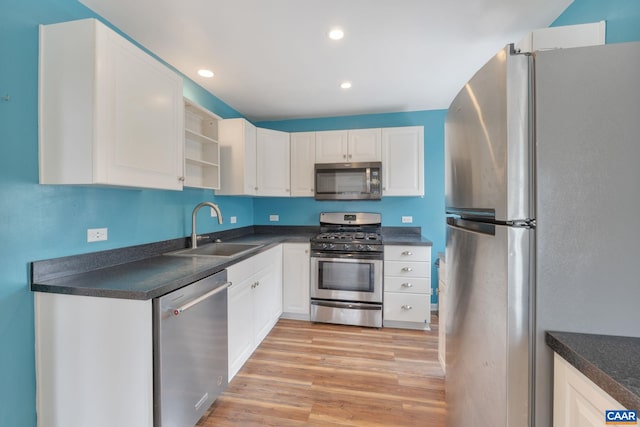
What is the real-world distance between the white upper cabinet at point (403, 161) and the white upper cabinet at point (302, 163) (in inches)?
35.7

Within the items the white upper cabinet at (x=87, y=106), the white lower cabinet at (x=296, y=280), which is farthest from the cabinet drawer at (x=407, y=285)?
Answer: the white upper cabinet at (x=87, y=106)

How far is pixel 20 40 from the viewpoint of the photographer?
1247mm

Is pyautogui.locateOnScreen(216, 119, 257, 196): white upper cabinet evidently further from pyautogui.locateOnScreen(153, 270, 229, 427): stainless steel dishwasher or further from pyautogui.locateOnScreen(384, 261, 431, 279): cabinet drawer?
pyautogui.locateOnScreen(384, 261, 431, 279): cabinet drawer

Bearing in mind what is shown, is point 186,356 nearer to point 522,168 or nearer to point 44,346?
point 44,346

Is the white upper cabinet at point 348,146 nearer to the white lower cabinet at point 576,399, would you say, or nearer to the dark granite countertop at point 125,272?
the dark granite countertop at point 125,272

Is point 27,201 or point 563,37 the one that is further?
point 27,201

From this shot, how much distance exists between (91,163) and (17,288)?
0.69 metres

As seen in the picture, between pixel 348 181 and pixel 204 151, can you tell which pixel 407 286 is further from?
pixel 204 151

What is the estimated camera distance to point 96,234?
1.56 metres

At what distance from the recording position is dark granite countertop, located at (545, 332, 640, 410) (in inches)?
21.6

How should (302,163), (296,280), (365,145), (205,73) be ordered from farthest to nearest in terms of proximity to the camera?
(302,163) < (365,145) < (296,280) < (205,73)

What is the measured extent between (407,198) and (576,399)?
111 inches

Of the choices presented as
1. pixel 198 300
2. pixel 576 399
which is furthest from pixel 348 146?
pixel 576 399

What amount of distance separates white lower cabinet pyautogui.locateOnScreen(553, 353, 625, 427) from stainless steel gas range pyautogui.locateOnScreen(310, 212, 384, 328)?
6.81 feet
